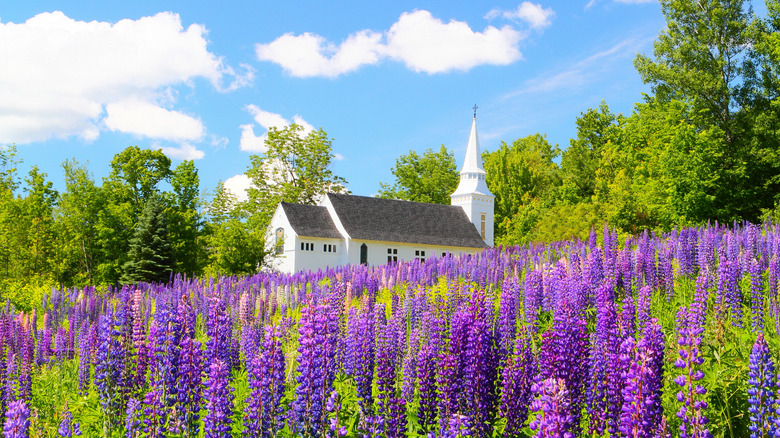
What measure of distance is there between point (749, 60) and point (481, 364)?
153 ft

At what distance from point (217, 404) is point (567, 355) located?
258cm

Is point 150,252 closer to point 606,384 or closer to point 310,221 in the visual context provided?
point 310,221

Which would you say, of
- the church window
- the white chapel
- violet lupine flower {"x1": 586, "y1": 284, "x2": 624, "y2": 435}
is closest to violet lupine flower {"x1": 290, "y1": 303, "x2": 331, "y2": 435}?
violet lupine flower {"x1": 586, "y1": 284, "x2": 624, "y2": 435}

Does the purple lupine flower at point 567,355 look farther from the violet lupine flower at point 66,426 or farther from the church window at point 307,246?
the church window at point 307,246

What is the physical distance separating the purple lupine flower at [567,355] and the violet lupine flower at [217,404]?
2288 mm

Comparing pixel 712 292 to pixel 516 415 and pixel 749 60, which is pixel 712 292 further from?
pixel 749 60

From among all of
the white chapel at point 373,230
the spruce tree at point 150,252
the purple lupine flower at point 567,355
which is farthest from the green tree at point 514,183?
the purple lupine flower at point 567,355

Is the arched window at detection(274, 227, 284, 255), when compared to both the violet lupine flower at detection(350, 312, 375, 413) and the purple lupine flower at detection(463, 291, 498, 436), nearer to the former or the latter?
the violet lupine flower at detection(350, 312, 375, 413)

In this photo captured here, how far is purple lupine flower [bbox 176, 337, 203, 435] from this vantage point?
481cm

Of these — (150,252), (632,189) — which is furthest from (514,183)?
(150,252)

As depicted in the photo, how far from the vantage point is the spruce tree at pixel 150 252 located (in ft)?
135

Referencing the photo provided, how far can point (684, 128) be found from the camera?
37375 millimetres

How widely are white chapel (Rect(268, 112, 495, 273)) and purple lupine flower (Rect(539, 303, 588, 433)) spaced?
4118 centimetres

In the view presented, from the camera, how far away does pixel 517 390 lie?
4.94 metres
